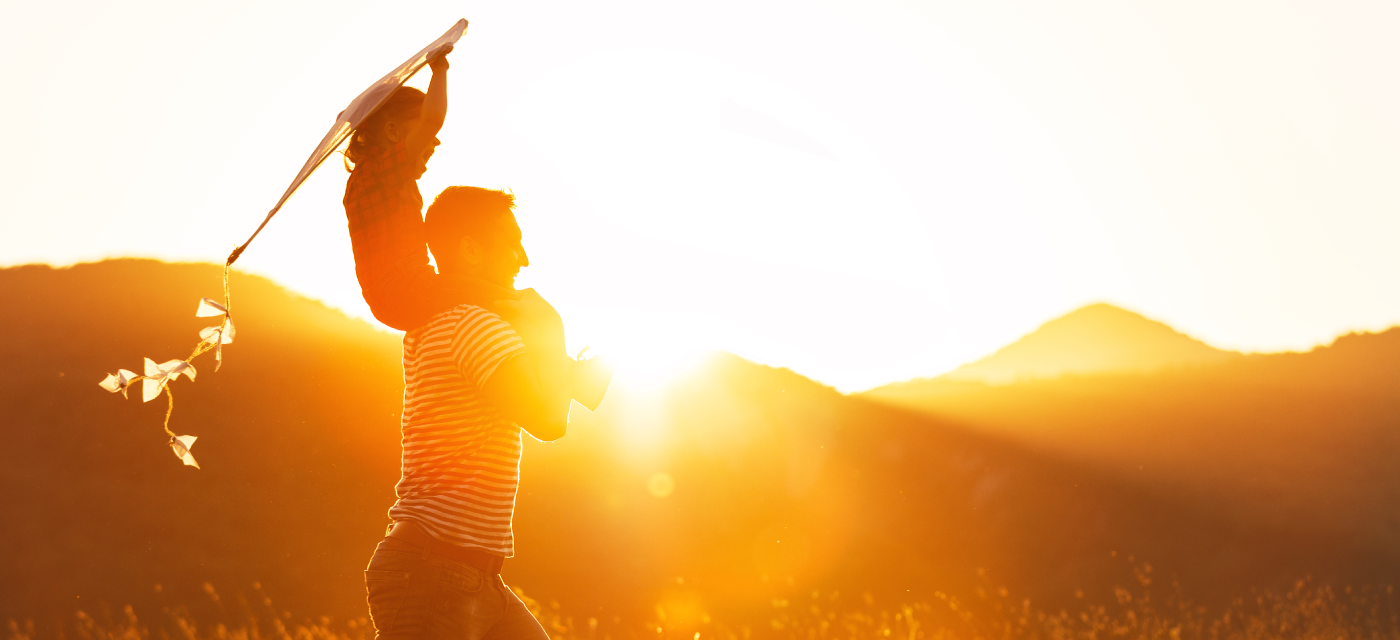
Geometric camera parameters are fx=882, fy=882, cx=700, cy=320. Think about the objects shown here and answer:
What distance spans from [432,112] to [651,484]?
65.2 feet

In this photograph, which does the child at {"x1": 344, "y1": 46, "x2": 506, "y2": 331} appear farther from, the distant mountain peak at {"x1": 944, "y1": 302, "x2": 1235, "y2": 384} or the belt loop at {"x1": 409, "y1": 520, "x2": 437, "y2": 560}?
the distant mountain peak at {"x1": 944, "y1": 302, "x2": 1235, "y2": 384}

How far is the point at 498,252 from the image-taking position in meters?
2.78

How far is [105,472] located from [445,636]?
2341cm

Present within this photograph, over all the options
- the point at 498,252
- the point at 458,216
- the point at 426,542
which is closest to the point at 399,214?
the point at 458,216

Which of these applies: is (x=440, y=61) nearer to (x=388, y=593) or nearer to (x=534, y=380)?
(x=534, y=380)

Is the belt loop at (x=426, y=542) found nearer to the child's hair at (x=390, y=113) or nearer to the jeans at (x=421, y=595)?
the jeans at (x=421, y=595)

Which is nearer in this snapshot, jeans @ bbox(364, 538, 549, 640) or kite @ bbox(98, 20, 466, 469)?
jeans @ bbox(364, 538, 549, 640)

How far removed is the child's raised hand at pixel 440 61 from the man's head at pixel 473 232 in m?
0.40

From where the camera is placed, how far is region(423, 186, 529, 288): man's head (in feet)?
8.95

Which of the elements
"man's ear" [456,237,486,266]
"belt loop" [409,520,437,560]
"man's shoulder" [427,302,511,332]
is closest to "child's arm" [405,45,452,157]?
"man's ear" [456,237,486,266]

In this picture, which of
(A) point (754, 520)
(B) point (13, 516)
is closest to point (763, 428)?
(A) point (754, 520)

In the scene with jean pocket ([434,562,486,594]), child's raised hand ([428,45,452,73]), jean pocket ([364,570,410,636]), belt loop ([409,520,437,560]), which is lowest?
jean pocket ([364,570,410,636])

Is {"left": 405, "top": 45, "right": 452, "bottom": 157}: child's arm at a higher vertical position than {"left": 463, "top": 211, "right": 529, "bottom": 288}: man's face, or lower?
higher

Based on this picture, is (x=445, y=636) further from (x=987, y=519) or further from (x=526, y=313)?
(x=987, y=519)
